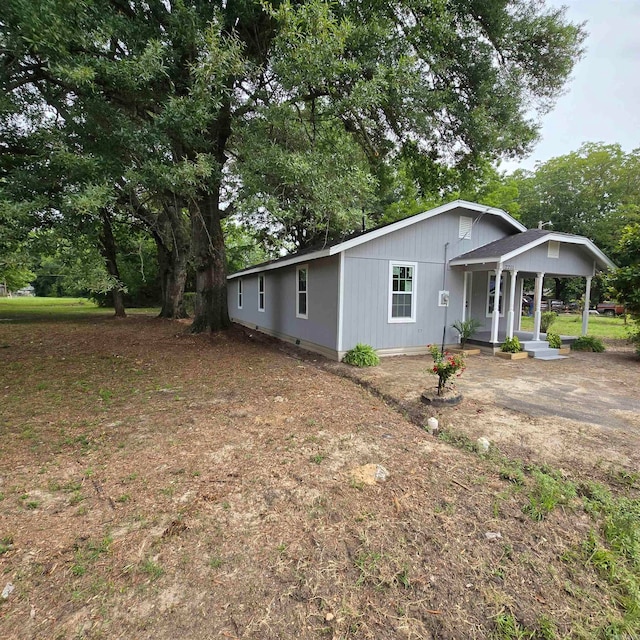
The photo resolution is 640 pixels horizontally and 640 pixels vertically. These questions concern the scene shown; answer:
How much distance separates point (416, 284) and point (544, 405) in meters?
4.77

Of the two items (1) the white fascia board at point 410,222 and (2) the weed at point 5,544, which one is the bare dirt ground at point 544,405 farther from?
(2) the weed at point 5,544

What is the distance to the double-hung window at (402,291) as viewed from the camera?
8.91 meters

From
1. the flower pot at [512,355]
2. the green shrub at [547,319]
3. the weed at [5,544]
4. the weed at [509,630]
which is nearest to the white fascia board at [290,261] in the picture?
the flower pot at [512,355]

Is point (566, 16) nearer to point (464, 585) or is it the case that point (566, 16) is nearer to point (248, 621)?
point (464, 585)

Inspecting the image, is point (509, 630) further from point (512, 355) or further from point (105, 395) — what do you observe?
point (512, 355)

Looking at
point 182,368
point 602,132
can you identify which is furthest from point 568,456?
point 602,132

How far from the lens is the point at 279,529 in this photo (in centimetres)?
232

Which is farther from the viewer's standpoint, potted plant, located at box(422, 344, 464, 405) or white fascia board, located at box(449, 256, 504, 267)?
white fascia board, located at box(449, 256, 504, 267)

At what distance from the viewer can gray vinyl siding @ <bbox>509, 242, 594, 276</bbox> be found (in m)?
9.25

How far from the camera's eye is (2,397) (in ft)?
16.1

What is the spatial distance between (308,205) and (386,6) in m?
4.18

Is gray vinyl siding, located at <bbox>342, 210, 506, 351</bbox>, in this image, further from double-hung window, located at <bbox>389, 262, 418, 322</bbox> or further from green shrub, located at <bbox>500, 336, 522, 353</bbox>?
green shrub, located at <bbox>500, 336, 522, 353</bbox>

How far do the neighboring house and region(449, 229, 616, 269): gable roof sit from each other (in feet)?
0.09

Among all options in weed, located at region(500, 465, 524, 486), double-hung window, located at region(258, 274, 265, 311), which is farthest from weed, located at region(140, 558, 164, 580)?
double-hung window, located at region(258, 274, 265, 311)
